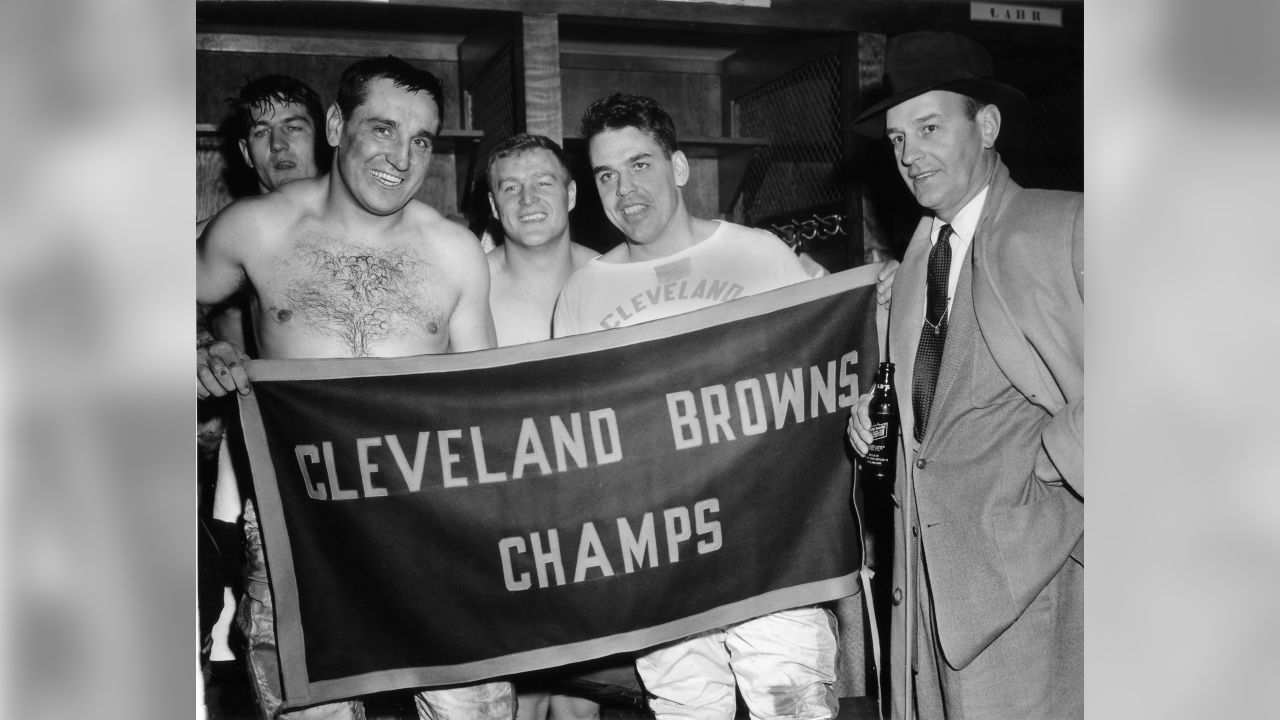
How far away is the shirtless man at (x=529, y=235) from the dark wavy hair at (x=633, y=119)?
0.16 metres

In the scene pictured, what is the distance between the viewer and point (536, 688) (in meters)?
3.23

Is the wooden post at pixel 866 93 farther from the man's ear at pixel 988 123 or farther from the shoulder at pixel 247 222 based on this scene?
the shoulder at pixel 247 222

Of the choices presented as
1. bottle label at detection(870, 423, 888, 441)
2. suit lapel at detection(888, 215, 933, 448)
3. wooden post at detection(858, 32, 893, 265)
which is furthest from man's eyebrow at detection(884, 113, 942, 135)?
wooden post at detection(858, 32, 893, 265)

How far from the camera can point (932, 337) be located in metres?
2.60

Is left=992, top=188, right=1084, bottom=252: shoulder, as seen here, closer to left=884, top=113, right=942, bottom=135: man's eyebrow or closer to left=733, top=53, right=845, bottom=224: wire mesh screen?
left=884, top=113, right=942, bottom=135: man's eyebrow

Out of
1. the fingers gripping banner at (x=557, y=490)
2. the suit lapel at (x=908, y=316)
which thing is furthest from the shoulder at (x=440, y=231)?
the suit lapel at (x=908, y=316)

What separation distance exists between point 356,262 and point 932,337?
151cm

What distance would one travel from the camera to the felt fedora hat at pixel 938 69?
2.64 metres

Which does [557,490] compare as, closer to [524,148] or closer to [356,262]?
[356,262]
